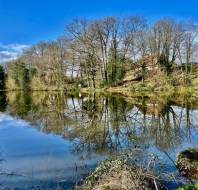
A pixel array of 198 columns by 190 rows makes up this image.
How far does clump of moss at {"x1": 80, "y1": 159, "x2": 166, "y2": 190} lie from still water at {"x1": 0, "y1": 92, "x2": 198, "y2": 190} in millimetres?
799

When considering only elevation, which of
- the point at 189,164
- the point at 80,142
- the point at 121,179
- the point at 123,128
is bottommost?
the point at 80,142

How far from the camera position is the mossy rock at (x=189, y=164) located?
14.8 m

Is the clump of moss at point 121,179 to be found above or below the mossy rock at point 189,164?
above

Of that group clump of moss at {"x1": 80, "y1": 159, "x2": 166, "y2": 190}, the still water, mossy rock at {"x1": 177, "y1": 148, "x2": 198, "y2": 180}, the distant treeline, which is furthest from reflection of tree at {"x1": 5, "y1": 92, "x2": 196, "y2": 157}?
the distant treeline

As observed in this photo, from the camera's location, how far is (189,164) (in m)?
15.5

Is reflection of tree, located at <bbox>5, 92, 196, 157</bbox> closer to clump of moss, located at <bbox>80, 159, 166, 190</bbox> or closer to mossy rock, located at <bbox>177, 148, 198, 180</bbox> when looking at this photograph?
mossy rock, located at <bbox>177, 148, 198, 180</bbox>

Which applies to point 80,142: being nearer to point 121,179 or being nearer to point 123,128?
point 123,128

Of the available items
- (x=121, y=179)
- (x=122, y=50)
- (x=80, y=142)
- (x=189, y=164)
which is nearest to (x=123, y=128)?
(x=80, y=142)

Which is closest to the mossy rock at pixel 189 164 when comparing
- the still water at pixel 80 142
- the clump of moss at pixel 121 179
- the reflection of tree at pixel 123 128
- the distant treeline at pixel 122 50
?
the still water at pixel 80 142

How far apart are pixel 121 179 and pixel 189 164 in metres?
4.85

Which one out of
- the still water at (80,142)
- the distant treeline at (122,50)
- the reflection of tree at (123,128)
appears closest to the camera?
the still water at (80,142)

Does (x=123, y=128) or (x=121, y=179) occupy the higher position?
(x=121, y=179)

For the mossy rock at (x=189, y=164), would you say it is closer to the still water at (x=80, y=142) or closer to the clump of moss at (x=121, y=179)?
the still water at (x=80, y=142)

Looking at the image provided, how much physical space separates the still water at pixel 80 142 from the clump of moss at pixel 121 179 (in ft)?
2.62
